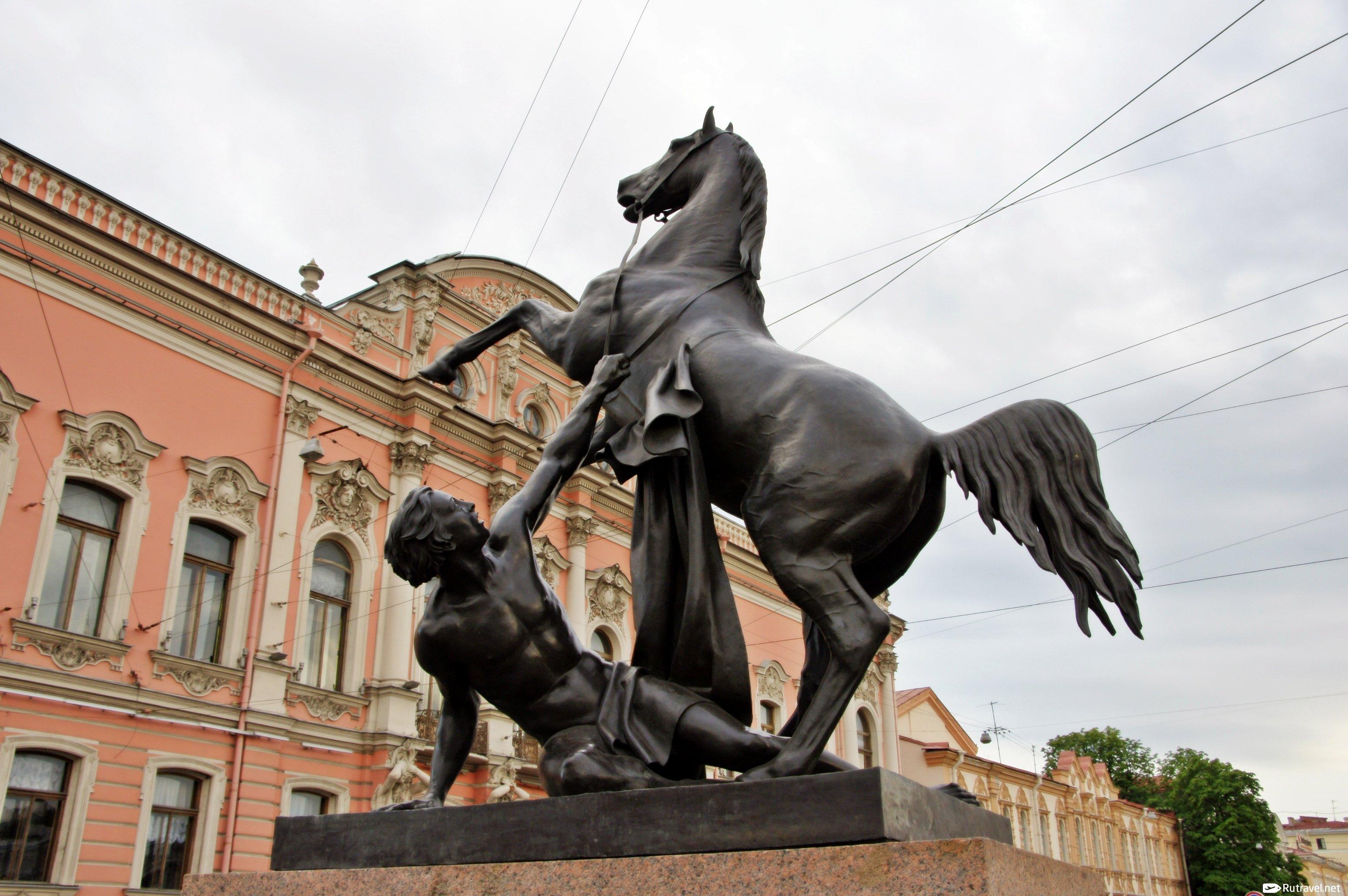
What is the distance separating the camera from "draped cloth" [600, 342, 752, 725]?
119 inches

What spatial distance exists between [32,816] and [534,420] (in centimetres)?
1212

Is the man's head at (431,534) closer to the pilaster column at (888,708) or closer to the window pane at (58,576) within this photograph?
the window pane at (58,576)

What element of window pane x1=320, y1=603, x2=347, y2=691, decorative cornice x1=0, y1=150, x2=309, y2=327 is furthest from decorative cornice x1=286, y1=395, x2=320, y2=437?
window pane x1=320, y1=603, x2=347, y2=691

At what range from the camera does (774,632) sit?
2658 cm

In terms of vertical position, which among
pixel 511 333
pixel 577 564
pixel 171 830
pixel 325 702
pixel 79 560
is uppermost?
pixel 577 564

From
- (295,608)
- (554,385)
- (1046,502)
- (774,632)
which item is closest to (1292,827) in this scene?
(774,632)

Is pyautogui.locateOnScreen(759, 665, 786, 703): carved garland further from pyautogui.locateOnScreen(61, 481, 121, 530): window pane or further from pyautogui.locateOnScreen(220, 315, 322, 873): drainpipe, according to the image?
pyautogui.locateOnScreen(61, 481, 121, 530): window pane

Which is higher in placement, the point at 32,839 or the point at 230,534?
the point at 230,534

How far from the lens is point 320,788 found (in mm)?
15766

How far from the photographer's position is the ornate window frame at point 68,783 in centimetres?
1221

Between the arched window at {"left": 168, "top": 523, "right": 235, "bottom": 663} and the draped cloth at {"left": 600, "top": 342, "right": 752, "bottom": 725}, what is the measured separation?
1330 centimetres

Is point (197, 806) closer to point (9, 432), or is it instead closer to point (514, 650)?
point (9, 432)

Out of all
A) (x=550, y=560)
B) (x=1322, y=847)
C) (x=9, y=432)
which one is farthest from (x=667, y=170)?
(x=1322, y=847)

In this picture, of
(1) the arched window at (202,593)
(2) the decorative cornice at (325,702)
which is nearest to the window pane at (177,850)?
(1) the arched window at (202,593)
